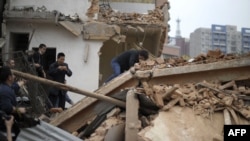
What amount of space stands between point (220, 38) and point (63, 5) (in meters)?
8.07

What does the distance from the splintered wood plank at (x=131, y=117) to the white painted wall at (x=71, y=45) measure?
20.5 ft

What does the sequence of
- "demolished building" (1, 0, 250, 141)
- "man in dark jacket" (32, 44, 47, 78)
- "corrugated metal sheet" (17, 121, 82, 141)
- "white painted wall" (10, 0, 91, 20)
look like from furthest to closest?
"white painted wall" (10, 0, 91, 20) → "man in dark jacket" (32, 44, 47, 78) → "demolished building" (1, 0, 250, 141) → "corrugated metal sheet" (17, 121, 82, 141)

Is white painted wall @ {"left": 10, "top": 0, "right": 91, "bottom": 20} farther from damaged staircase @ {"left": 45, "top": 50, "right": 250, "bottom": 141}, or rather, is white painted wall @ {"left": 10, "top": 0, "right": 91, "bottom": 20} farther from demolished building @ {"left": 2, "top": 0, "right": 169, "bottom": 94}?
damaged staircase @ {"left": 45, "top": 50, "right": 250, "bottom": 141}

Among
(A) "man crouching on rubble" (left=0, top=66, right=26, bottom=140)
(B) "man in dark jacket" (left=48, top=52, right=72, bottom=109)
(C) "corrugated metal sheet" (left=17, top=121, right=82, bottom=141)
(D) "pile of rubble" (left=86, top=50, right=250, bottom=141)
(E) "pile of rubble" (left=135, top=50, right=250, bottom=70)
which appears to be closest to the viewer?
(A) "man crouching on rubble" (left=0, top=66, right=26, bottom=140)

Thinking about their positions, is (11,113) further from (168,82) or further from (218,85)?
(218,85)

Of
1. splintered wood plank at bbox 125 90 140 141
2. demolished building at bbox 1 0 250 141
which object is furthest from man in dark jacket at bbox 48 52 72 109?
splintered wood plank at bbox 125 90 140 141

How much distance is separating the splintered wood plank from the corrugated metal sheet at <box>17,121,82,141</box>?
89 centimetres

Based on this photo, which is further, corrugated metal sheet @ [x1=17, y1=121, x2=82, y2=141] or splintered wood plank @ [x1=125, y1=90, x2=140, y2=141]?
splintered wood plank @ [x1=125, y1=90, x2=140, y2=141]

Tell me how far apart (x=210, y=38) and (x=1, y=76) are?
15443 mm

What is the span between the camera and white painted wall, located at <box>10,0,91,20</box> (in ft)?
38.1

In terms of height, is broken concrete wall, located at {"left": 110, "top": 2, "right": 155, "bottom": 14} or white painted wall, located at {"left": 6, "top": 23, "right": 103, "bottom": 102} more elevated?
broken concrete wall, located at {"left": 110, "top": 2, "right": 155, "bottom": 14}

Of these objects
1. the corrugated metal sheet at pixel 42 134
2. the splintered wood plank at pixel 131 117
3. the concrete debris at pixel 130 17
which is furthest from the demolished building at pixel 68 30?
the corrugated metal sheet at pixel 42 134

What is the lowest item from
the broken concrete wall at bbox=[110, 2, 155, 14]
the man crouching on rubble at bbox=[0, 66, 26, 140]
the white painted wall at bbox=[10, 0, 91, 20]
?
the man crouching on rubble at bbox=[0, 66, 26, 140]

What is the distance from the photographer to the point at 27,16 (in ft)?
36.8
